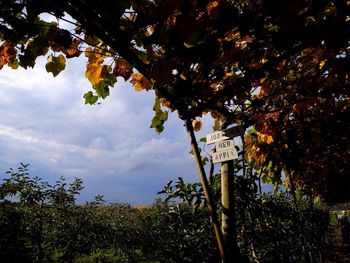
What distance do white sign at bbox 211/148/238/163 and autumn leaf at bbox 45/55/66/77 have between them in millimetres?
1519

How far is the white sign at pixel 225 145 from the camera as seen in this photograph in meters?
2.83


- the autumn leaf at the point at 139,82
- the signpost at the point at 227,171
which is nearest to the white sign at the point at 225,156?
the signpost at the point at 227,171

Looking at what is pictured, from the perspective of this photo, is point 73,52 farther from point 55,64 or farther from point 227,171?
point 227,171

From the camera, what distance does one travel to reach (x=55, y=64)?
2.82 m

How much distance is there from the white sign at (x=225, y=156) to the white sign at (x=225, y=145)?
3 centimetres

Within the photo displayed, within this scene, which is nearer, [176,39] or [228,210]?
Answer: [176,39]

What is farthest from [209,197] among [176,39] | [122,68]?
[122,68]

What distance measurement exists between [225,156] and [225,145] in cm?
11

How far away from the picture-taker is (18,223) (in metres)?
7.54

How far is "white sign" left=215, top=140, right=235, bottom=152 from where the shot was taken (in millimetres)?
2832

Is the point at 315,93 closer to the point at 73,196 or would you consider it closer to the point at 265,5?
the point at 265,5

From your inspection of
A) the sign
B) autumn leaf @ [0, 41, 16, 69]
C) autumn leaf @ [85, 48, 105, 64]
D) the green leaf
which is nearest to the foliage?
the green leaf

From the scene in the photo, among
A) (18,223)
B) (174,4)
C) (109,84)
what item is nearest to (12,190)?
(18,223)

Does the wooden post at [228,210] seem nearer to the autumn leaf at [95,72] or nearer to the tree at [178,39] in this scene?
the tree at [178,39]
